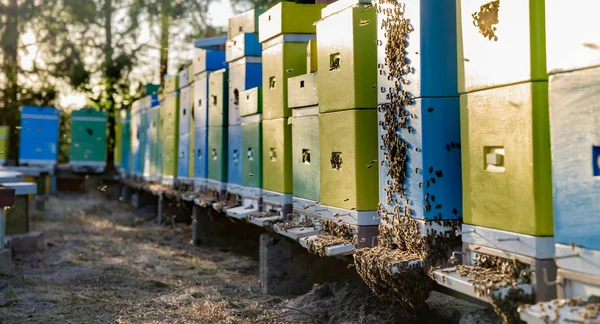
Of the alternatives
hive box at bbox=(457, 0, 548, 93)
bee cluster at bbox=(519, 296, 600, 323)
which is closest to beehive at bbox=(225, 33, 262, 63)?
hive box at bbox=(457, 0, 548, 93)

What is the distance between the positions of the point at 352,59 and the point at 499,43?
1.17 m

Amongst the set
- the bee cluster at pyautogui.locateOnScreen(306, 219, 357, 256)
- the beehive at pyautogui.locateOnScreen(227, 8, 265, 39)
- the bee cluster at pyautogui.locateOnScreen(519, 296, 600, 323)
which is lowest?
the bee cluster at pyautogui.locateOnScreen(519, 296, 600, 323)

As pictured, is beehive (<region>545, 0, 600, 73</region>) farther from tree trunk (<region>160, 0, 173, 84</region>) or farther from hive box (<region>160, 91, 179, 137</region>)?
tree trunk (<region>160, 0, 173, 84</region>)

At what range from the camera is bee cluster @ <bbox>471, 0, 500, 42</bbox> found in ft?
7.89

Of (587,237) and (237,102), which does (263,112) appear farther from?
(587,237)

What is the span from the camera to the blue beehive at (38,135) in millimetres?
13391

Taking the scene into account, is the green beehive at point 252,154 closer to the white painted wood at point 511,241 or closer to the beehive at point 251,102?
the beehive at point 251,102

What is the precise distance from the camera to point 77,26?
58.5ft

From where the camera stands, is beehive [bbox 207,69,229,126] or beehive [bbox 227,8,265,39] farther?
beehive [bbox 207,69,229,126]

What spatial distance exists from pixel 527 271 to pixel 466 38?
95 cm

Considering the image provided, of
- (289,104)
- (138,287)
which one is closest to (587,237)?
(289,104)

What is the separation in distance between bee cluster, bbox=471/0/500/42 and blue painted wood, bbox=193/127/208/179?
16.2 feet

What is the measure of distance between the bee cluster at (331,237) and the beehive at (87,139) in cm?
1115

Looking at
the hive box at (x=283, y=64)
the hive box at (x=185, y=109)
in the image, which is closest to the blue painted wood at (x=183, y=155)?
the hive box at (x=185, y=109)
